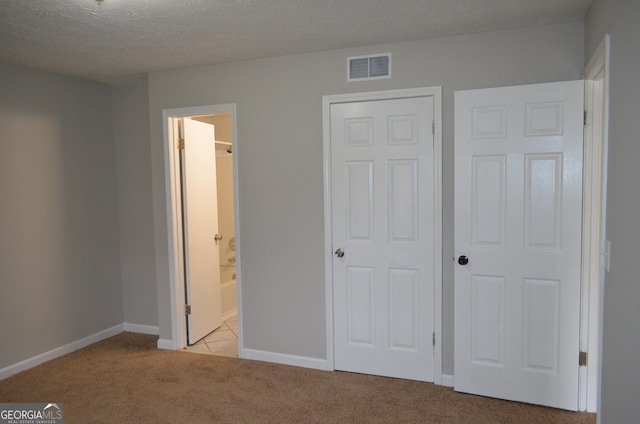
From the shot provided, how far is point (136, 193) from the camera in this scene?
4418 millimetres

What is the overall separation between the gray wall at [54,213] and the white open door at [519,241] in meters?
3.34

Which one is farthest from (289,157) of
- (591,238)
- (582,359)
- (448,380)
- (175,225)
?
(582,359)

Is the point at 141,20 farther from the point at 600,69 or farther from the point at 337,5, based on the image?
the point at 600,69

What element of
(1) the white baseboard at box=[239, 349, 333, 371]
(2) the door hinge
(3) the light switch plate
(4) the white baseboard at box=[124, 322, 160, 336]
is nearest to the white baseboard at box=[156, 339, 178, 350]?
(4) the white baseboard at box=[124, 322, 160, 336]

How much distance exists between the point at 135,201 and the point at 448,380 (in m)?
3.33

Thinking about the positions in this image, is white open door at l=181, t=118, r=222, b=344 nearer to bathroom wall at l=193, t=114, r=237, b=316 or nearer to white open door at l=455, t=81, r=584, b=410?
bathroom wall at l=193, t=114, r=237, b=316

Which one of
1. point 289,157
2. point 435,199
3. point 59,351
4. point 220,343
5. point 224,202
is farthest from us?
point 224,202

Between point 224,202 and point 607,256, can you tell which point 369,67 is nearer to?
point 607,256

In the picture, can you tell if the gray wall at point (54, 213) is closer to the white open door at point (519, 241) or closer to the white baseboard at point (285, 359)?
the white baseboard at point (285, 359)

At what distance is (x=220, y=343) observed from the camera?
4.14m

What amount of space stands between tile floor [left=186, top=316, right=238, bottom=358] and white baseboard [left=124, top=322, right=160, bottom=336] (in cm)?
55

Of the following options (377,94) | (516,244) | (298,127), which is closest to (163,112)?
(298,127)

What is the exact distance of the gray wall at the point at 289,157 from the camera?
3082 millimetres

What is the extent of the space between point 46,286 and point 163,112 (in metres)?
1.80
